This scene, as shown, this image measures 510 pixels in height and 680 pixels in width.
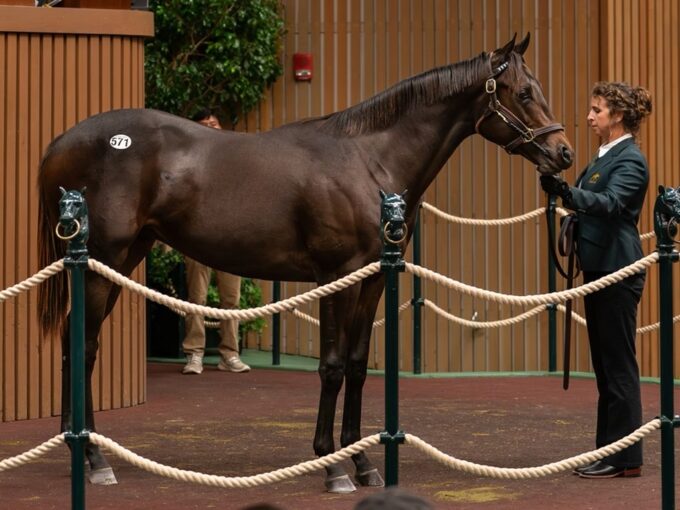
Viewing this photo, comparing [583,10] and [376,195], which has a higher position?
[583,10]

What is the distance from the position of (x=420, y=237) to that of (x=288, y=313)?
147 cm

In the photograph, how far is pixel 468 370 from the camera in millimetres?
11477

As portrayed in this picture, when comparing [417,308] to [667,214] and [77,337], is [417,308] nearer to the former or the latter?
[667,214]

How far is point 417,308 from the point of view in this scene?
11211 millimetres

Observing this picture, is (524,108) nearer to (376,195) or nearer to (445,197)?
(376,195)

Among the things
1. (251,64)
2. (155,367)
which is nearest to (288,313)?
(155,367)

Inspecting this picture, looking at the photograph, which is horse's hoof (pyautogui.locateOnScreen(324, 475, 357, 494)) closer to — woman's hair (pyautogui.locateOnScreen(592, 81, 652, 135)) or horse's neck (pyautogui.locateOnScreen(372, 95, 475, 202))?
horse's neck (pyautogui.locateOnScreen(372, 95, 475, 202))

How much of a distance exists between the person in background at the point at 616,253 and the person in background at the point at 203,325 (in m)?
4.35

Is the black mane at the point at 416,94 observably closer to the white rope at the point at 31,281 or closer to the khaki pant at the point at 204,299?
the white rope at the point at 31,281

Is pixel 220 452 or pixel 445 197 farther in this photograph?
pixel 445 197

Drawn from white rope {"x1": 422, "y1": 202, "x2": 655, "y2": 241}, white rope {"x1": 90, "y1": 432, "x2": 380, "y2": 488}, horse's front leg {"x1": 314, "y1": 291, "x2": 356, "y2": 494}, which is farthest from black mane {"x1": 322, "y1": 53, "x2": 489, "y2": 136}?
white rope {"x1": 422, "y1": 202, "x2": 655, "y2": 241}

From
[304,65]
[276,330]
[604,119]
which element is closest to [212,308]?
[604,119]

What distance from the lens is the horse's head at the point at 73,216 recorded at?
6.05m

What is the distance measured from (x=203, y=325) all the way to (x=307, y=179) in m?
4.09
